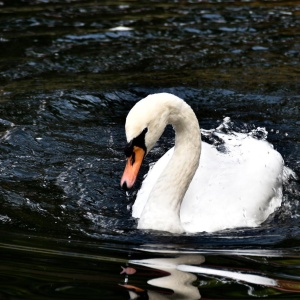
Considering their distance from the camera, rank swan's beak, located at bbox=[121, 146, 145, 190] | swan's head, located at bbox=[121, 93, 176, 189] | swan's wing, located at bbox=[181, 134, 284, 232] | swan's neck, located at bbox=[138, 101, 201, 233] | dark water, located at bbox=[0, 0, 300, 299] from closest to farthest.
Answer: dark water, located at bbox=[0, 0, 300, 299]
swan's head, located at bbox=[121, 93, 176, 189]
swan's beak, located at bbox=[121, 146, 145, 190]
swan's neck, located at bbox=[138, 101, 201, 233]
swan's wing, located at bbox=[181, 134, 284, 232]

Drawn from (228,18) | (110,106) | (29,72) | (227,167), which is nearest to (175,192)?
(227,167)

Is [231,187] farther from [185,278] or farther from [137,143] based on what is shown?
[185,278]

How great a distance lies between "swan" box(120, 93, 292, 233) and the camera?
607 centimetres

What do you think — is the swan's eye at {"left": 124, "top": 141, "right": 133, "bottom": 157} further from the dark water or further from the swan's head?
the dark water

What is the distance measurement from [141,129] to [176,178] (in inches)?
35.1

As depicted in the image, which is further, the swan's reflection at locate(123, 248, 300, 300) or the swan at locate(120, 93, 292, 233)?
the swan at locate(120, 93, 292, 233)

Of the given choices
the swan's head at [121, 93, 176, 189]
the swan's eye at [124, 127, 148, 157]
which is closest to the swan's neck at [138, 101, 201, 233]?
the swan's head at [121, 93, 176, 189]

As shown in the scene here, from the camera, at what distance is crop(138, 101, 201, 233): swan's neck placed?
6.48 meters

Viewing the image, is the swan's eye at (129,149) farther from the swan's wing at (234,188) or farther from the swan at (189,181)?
the swan's wing at (234,188)

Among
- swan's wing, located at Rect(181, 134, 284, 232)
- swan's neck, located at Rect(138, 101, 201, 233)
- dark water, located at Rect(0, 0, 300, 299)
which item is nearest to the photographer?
dark water, located at Rect(0, 0, 300, 299)

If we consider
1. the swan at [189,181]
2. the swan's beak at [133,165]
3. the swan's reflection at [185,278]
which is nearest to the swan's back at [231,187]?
the swan at [189,181]

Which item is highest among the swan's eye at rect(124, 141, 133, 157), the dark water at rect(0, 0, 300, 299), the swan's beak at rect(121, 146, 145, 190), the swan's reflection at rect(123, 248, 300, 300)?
the swan's eye at rect(124, 141, 133, 157)

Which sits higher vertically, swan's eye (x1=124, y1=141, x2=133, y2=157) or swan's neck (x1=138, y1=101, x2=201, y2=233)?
swan's eye (x1=124, y1=141, x2=133, y2=157)

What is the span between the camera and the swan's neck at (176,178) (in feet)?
21.2
